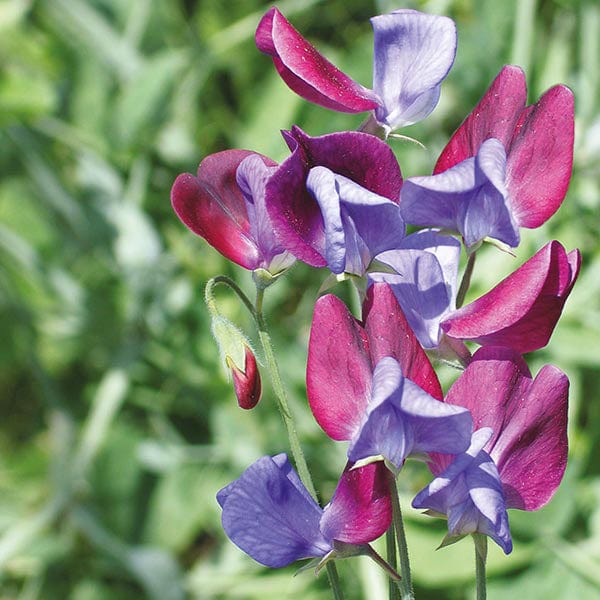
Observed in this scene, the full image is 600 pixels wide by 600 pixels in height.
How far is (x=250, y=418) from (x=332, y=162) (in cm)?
94

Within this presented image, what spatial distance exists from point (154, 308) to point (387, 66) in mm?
936

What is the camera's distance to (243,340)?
0.60 metres

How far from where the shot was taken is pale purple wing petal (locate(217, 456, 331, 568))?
527mm

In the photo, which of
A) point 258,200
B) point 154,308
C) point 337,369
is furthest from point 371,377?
point 154,308

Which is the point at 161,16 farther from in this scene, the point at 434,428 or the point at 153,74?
the point at 434,428

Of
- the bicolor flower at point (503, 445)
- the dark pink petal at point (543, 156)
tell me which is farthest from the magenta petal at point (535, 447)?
the dark pink petal at point (543, 156)

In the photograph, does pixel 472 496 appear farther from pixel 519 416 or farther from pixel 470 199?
pixel 470 199

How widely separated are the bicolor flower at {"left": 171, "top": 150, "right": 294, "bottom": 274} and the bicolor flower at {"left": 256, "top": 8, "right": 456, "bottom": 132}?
57 mm

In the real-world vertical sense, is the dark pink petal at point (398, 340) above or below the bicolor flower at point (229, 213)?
below

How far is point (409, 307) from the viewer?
0.58m

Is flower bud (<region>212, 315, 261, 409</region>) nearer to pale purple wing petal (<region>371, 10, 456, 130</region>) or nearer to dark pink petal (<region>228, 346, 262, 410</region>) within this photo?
dark pink petal (<region>228, 346, 262, 410</region>)

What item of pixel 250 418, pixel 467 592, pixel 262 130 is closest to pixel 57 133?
pixel 262 130

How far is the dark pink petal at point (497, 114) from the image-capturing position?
22.9 inches

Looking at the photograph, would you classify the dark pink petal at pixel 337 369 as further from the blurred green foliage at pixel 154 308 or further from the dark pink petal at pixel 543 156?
the blurred green foliage at pixel 154 308
